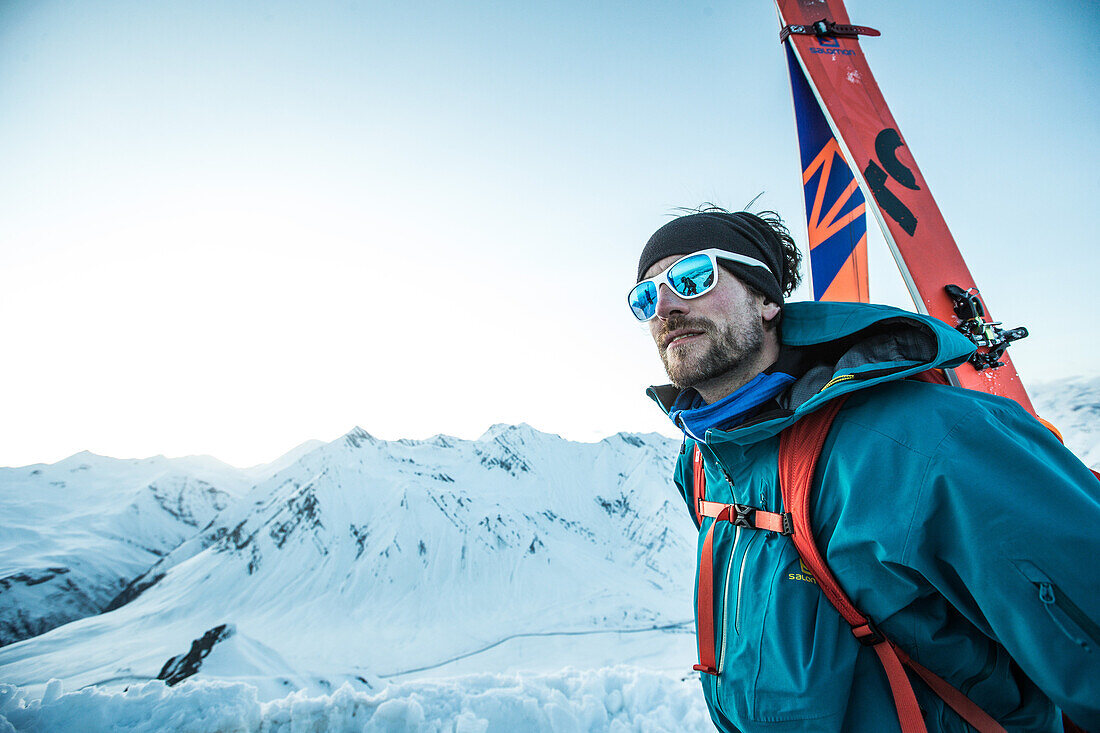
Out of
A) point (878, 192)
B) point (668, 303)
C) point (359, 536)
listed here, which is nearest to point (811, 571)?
point (668, 303)

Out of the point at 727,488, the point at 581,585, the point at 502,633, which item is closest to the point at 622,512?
the point at 581,585

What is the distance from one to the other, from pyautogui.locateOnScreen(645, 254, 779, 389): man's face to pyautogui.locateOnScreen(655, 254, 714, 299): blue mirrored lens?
0.03 m

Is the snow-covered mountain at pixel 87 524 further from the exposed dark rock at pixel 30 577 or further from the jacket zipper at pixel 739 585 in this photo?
the jacket zipper at pixel 739 585

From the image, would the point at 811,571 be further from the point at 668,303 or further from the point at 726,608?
the point at 668,303

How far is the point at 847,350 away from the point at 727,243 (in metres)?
0.71

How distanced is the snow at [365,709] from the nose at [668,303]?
4.75m

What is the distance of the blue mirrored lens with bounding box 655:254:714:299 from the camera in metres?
1.81

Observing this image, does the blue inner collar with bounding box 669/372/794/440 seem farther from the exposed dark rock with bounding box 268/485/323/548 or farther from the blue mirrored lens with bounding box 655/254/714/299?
the exposed dark rock with bounding box 268/485/323/548

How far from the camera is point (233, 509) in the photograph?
1419 inches

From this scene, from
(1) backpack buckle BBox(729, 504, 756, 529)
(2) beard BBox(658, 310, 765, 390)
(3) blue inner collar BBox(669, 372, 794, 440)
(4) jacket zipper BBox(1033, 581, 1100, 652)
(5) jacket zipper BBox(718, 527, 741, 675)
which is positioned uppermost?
(2) beard BBox(658, 310, 765, 390)

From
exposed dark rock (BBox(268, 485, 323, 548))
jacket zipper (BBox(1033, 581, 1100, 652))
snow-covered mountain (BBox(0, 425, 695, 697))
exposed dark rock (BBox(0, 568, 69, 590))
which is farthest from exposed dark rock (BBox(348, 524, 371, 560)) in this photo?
jacket zipper (BBox(1033, 581, 1100, 652))

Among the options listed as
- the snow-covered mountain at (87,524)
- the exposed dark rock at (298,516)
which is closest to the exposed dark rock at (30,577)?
the snow-covered mountain at (87,524)

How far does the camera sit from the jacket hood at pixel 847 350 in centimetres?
118

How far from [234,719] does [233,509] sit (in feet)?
130
